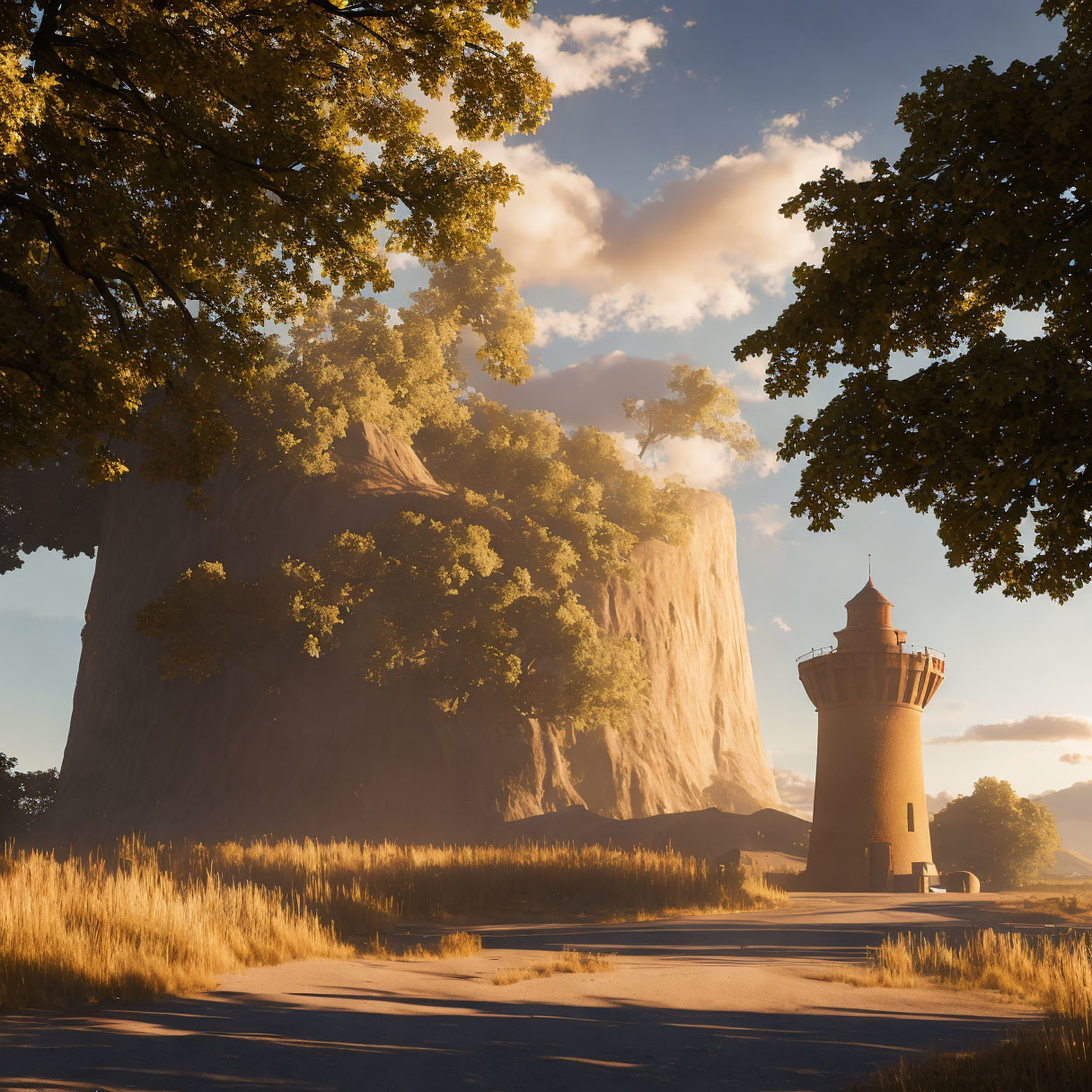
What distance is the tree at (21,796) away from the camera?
40344 mm

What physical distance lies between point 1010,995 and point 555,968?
5.61 m

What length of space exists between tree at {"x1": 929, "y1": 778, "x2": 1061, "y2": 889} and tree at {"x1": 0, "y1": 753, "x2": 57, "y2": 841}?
41.9 meters

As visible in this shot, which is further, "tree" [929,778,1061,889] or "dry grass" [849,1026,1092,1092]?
"tree" [929,778,1061,889]

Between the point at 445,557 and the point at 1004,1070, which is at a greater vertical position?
the point at 445,557

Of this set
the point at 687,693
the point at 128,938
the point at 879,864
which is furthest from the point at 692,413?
the point at 128,938

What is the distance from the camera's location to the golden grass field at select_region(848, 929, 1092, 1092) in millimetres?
6977

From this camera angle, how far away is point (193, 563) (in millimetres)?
46781

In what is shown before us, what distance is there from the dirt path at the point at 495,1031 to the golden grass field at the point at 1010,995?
0.58 meters

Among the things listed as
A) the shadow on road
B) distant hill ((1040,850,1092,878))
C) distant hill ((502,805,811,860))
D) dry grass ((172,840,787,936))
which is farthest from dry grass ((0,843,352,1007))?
distant hill ((1040,850,1092,878))

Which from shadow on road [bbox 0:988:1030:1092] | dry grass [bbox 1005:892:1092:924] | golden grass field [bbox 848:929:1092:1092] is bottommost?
dry grass [bbox 1005:892:1092:924]

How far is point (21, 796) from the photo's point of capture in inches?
1630

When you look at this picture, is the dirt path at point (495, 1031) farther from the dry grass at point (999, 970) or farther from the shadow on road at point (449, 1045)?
the dry grass at point (999, 970)

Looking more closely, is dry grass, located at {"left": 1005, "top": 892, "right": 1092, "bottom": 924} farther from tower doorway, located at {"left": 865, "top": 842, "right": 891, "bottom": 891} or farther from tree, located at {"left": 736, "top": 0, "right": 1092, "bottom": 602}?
tree, located at {"left": 736, "top": 0, "right": 1092, "bottom": 602}

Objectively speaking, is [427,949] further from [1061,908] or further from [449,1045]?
[1061,908]
